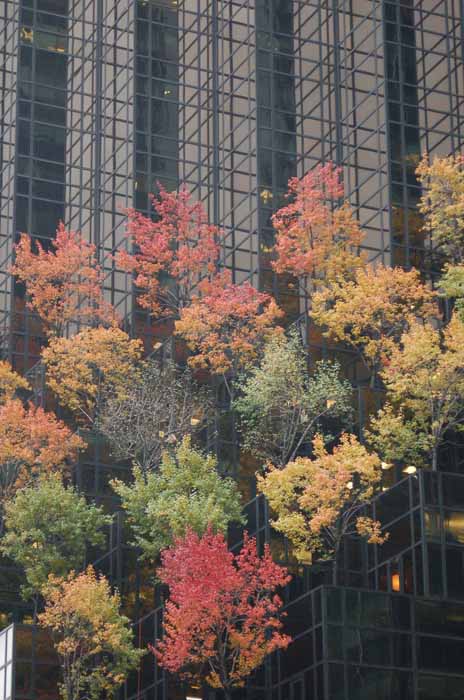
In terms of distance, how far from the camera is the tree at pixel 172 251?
9506 cm

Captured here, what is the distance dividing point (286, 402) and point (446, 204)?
16.2 meters

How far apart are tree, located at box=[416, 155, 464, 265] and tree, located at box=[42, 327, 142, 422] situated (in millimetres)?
17578

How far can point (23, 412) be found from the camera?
285 ft

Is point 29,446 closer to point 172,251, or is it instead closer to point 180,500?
point 180,500

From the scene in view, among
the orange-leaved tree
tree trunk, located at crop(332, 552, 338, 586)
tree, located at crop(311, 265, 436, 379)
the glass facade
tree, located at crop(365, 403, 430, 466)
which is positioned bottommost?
the glass facade

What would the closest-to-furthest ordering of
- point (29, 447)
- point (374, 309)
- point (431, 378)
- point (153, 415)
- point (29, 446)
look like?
point (431, 378)
point (153, 415)
point (374, 309)
point (29, 447)
point (29, 446)

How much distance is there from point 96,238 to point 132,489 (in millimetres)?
33809


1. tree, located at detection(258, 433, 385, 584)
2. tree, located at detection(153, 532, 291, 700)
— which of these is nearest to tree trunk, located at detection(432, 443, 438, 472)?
tree, located at detection(258, 433, 385, 584)

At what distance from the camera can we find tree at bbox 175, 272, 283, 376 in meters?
86.7

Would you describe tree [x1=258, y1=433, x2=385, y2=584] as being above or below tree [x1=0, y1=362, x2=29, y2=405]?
below

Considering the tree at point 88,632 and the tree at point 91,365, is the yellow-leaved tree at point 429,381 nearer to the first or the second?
the tree at point 88,632

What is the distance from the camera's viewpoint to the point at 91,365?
3652 inches

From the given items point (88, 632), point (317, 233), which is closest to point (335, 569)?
point (88, 632)

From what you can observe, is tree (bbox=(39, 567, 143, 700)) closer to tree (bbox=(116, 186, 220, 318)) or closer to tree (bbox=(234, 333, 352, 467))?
tree (bbox=(234, 333, 352, 467))
